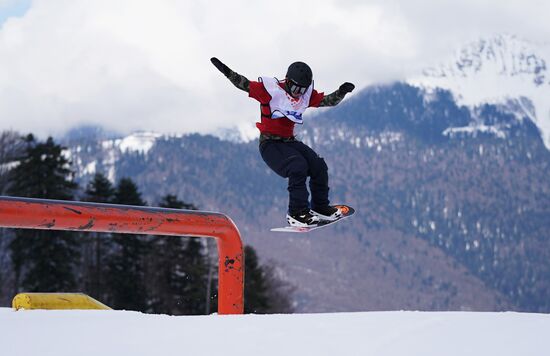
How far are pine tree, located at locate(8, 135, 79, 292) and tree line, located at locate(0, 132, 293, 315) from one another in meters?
0.05

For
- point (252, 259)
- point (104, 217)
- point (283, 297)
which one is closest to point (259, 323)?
point (104, 217)

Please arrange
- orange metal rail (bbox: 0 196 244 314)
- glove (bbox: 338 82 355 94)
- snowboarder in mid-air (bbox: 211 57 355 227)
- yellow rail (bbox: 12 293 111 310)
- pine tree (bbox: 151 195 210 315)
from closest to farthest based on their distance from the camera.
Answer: orange metal rail (bbox: 0 196 244 314) → yellow rail (bbox: 12 293 111 310) → snowboarder in mid-air (bbox: 211 57 355 227) → glove (bbox: 338 82 355 94) → pine tree (bbox: 151 195 210 315)

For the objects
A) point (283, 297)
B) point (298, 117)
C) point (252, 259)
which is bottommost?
point (283, 297)

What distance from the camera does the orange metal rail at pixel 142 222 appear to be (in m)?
5.26

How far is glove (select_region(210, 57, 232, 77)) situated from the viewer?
8.03 m

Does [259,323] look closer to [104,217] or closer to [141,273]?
[104,217]

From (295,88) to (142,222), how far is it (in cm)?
309

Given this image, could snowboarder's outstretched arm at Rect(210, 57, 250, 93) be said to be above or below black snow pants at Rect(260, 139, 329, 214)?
above

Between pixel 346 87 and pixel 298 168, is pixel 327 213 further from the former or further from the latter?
pixel 346 87

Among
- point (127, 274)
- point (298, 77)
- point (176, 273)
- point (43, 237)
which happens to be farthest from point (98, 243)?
point (298, 77)

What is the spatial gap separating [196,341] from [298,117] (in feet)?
17.1

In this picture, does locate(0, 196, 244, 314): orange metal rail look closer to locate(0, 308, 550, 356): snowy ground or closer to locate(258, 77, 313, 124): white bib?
locate(0, 308, 550, 356): snowy ground

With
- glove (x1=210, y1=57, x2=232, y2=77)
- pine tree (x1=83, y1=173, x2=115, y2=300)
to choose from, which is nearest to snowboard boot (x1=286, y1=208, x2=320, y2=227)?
glove (x1=210, y1=57, x2=232, y2=77)

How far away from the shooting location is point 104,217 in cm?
561
